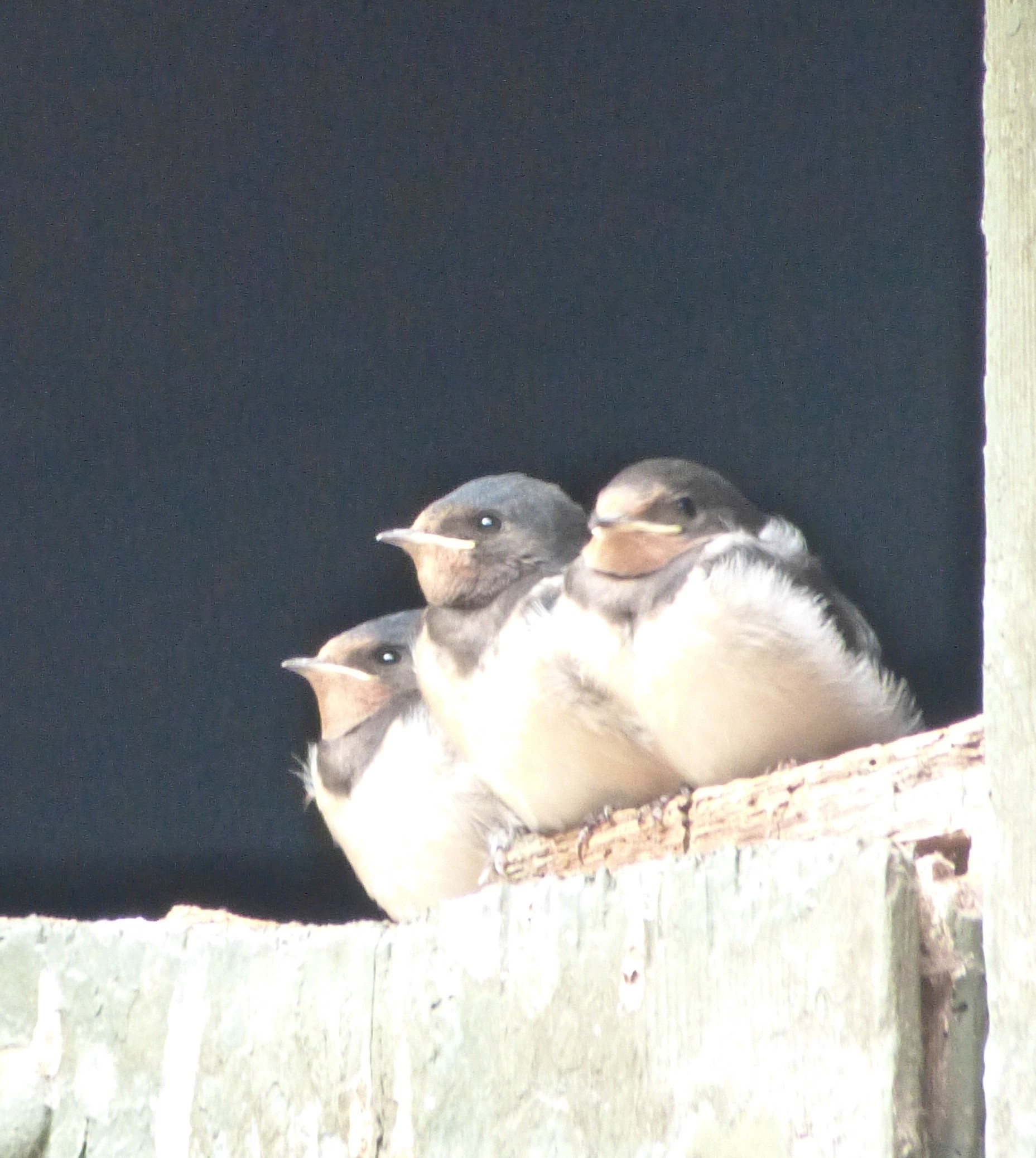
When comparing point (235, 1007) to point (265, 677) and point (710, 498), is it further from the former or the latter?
point (265, 677)

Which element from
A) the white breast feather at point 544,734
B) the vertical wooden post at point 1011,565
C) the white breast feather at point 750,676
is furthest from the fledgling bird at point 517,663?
the vertical wooden post at point 1011,565

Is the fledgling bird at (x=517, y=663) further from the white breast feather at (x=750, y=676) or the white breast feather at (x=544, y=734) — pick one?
the white breast feather at (x=750, y=676)

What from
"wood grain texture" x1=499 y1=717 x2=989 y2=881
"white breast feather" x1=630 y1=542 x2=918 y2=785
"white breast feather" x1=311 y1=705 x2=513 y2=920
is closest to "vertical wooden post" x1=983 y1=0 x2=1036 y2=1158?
"wood grain texture" x1=499 y1=717 x2=989 y2=881

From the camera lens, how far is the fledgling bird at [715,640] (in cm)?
168

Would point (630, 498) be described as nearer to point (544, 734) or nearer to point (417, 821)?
point (544, 734)

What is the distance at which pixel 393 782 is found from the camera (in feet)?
7.07

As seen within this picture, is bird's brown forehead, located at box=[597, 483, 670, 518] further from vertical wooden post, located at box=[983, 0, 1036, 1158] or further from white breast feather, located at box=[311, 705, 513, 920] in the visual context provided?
vertical wooden post, located at box=[983, 0, 1036, 1158]

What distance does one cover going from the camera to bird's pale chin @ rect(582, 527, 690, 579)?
5.78 ft

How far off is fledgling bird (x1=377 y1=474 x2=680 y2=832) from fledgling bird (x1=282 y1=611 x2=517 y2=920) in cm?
14

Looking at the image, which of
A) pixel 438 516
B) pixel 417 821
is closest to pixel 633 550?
pixel 438 516

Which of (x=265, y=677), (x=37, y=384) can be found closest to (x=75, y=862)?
(x=265, y=677)

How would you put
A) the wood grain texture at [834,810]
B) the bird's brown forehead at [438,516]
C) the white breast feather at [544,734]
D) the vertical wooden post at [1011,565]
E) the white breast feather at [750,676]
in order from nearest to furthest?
the vertical wooden post at [1011,565]
the wood grain texture at [834,810]
the white breast feather at [750,676]
the white breast feather at [544,734]
the bird's brown forehead at [438,516]

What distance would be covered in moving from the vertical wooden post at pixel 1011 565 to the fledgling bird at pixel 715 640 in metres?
0.57

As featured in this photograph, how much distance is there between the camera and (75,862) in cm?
307
